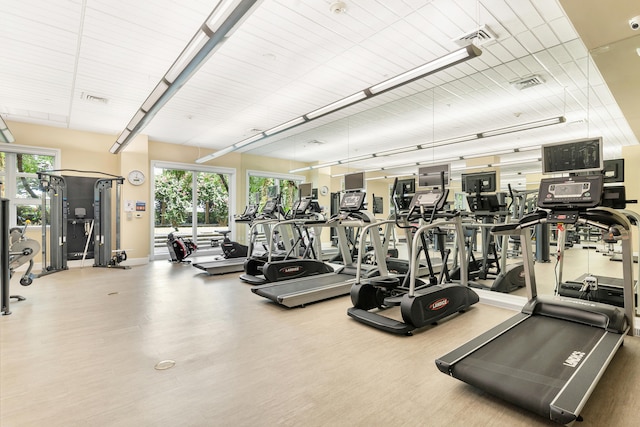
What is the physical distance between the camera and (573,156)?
2.89 metres

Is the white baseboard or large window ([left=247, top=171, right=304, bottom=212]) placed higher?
large window ([left=247, top=171, right=304, bottom=212])

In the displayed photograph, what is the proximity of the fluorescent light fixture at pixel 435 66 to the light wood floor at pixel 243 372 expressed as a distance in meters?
2.87

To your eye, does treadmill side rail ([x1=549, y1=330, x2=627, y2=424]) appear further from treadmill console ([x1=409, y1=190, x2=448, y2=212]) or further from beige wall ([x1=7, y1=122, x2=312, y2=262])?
beige wall ([x1=7, y1=122, x2=312, y2=262])

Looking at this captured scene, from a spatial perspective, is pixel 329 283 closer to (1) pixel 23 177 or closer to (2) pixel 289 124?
(2) pixel 289 124

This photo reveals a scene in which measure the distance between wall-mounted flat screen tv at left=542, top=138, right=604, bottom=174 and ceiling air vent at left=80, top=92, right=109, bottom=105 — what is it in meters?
6.98

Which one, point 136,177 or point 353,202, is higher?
point 136,177

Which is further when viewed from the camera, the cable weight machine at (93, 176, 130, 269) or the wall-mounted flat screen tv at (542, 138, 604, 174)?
the cable weight machine at (93, 176, 130, 269)

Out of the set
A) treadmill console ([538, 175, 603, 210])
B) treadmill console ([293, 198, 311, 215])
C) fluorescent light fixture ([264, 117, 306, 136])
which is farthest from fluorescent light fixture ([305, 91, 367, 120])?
treadmill console ([538, 175, 603, 210])

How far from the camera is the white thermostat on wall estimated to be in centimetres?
802

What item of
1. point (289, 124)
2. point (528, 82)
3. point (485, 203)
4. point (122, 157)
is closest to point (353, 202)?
point (289, 124)

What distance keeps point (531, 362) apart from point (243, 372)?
6.98 ft

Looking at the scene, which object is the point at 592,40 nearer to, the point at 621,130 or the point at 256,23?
the point at 621,130

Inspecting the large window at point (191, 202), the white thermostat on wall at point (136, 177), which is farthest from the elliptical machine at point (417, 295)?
the white thermostat on wall at point (136, 177)

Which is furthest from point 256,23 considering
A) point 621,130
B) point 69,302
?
point 621,130
